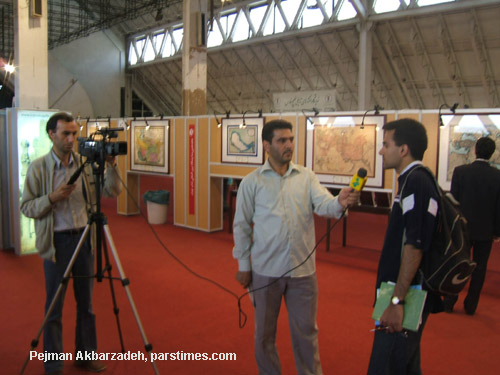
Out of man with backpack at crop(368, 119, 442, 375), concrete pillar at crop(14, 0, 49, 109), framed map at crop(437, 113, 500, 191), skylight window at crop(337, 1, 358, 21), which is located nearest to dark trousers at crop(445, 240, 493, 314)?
framed map at crop(437, 113, 500, 191)

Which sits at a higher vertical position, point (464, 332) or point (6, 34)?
point (6, 34)

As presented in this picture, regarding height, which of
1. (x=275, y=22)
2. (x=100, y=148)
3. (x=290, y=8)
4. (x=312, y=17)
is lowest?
(x=100, y=148)

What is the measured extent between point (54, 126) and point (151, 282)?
251 centimetres

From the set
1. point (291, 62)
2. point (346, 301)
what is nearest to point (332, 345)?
point (346, 301)

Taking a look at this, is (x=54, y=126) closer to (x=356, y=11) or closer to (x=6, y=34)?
(x=356, y=11)

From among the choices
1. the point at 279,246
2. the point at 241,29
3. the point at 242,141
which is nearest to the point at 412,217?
the point at 279,246

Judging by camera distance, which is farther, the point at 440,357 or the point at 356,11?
the point at 356,11

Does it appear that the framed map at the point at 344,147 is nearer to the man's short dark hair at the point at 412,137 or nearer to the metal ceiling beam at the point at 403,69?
the man's short dark hair at the point at 412,137

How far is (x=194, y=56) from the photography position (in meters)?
8.41

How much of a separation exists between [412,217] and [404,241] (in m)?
0.12

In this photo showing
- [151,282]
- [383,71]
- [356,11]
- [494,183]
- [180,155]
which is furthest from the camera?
[383,71]

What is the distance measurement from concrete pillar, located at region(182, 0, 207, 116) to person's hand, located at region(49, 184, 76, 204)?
6.06 meters

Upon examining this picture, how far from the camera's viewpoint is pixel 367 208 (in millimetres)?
6121

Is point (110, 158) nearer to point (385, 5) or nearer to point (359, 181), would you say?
point (359, 181)
